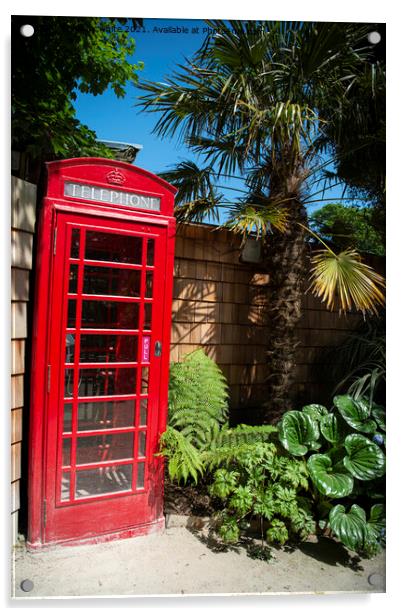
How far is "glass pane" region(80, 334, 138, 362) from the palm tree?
47.5 inches

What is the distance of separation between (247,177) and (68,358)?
7.02ft

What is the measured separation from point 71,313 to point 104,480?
3.53 feet

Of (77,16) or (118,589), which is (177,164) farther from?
(118,589)

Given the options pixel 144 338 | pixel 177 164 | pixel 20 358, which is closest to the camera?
pixel 20 358

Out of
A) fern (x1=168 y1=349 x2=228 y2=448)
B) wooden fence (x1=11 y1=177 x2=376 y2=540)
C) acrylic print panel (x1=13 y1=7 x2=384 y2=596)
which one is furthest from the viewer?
wooden fence (x1=11 y1=177 x2=376 y2=540)

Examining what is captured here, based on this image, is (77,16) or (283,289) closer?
(77,16)

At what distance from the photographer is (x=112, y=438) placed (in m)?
2.56

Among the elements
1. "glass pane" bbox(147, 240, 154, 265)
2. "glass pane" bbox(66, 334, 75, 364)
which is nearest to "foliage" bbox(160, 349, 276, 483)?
"glass pane" bbox(66, 334, 75, 364)

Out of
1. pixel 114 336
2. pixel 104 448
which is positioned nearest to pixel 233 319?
pixel 114 336

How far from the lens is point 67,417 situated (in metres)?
2.41

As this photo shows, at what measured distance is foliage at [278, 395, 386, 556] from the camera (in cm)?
246

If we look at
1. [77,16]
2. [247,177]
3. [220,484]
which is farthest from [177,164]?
[220,484]

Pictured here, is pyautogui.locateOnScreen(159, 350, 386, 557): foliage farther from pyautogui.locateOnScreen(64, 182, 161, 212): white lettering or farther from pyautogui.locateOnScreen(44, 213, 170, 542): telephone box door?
pyautogui.locateOnScreen(64, 182, 161, 212): white lettering

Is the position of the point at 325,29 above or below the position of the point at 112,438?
above
